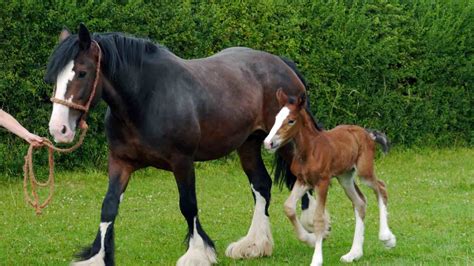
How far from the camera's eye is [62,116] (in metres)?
6.94

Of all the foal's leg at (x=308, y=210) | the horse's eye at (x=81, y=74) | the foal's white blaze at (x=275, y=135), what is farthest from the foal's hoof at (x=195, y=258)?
the horse's eye at (x=81, y=74)

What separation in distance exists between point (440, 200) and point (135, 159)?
534cm

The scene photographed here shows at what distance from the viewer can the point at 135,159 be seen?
767 cm

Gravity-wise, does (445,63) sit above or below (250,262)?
below

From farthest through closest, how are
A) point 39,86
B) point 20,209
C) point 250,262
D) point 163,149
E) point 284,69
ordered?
point 39,86
point 20,209
point 284,69
point 250,262
point 163,149

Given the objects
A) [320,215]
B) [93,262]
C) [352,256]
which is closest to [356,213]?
[352,256]

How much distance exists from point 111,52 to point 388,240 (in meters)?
2.89

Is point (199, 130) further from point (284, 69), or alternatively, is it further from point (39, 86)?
point (39, 86)

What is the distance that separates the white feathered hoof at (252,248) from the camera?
846 centimetres

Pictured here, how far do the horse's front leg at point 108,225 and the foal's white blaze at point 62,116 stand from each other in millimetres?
812

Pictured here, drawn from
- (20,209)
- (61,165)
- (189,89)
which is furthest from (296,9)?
(189,89)

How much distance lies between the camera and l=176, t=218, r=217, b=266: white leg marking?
7711mm

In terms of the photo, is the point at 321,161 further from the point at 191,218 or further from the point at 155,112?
the point at 155,112

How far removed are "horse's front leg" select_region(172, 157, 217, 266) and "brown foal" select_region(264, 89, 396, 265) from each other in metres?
0.75
